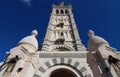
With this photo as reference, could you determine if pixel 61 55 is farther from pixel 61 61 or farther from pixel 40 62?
pixel 40 62

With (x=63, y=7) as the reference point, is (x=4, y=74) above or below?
below

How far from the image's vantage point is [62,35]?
97.6 ft

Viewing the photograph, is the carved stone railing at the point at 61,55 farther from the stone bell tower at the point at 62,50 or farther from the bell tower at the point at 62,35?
the bell tower at the point at 62,35

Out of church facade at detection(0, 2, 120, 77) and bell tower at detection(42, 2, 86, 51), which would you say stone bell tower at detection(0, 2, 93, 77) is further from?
bell tower at detection(42, 2, 86, 51)

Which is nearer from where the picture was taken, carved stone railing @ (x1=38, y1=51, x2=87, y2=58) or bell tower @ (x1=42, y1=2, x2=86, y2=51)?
carved stone railing @ (x1=38, y1=51, x2=87, y2=58)

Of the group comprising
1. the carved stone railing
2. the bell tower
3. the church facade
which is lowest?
the church facade

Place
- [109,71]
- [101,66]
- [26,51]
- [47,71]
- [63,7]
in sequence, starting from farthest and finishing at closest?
[63,7] < [47,71] < [26,51] < [101,66] < [109,71]

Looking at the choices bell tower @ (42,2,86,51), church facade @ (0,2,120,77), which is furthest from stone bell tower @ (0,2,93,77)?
bell tower @ (42,2,86,51)

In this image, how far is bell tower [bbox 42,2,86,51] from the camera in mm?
24797

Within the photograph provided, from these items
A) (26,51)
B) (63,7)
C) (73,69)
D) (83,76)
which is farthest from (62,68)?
(63,7)

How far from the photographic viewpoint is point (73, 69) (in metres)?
7.78

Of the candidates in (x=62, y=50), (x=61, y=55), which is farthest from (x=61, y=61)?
(x=62, y=50)

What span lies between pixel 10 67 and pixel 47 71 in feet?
7.84

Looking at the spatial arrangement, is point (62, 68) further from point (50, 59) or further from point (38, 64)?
point (38, 64)
